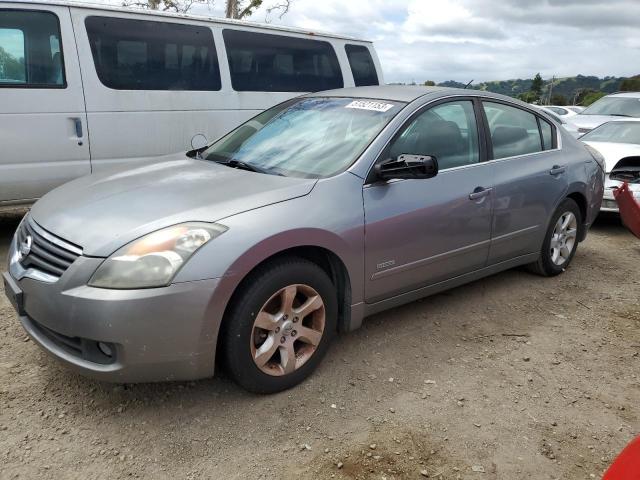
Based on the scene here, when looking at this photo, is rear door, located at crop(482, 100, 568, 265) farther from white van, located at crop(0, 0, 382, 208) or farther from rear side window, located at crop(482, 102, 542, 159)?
white van, located at crop(0, 0, 382, 208)

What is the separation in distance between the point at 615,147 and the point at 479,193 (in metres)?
4.46

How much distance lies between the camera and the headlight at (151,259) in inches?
94.3

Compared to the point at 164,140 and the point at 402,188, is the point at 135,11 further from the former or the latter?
the point at 402,188

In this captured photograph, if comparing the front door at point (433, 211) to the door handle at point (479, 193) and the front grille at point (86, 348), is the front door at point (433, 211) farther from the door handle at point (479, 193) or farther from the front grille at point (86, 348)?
the front grille at point (86, 348)

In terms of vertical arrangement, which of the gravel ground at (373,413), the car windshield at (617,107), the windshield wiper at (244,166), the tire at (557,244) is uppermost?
the car windshield at (617,107)

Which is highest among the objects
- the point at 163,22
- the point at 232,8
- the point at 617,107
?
the point at 232,8

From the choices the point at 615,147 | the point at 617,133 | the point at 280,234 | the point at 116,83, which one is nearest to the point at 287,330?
the point at 280,234

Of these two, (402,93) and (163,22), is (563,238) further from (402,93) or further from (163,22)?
(163,22)

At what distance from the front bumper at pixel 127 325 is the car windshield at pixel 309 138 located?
42.0 inches

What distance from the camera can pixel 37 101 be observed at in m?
4.84

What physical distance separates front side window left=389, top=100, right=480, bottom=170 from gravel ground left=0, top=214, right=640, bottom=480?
3.70 feet

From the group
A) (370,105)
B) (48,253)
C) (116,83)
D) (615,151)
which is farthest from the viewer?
(615,151)

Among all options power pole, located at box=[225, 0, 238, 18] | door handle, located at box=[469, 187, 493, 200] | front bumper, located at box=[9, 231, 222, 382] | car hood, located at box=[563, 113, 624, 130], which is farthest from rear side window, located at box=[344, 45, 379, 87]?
power pole, located at box=[225, 0, 238, 18]

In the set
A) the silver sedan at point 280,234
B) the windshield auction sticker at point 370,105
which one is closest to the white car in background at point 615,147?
the silver sedan at point 280,234
